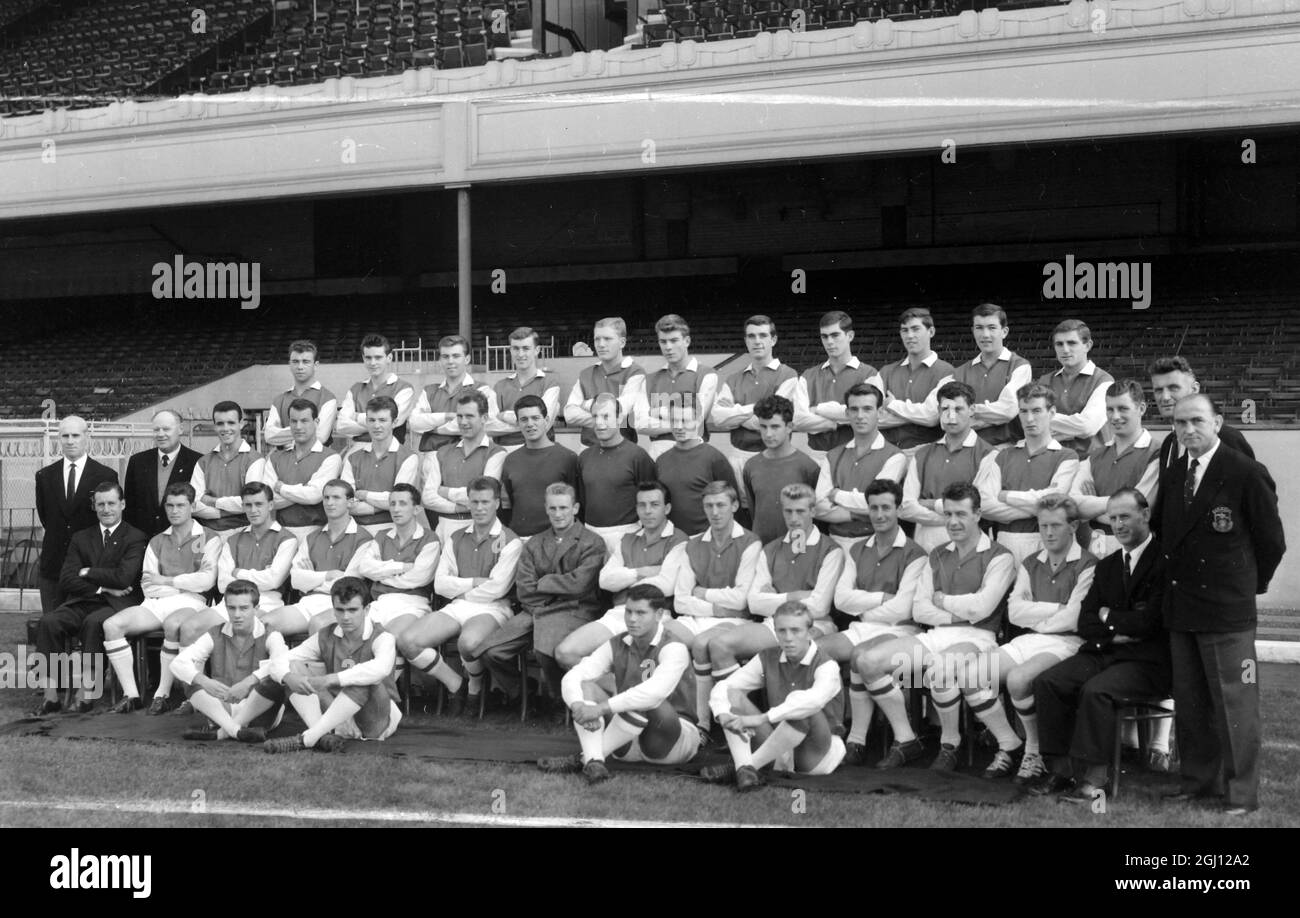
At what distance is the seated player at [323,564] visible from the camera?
341 inches

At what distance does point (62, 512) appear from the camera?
955 cm

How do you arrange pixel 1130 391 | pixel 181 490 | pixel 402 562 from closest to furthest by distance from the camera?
pixel 1130 391, pixel 402 562, pixel 181 490

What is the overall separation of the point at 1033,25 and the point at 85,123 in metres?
13.4

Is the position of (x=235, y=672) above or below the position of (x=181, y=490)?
below

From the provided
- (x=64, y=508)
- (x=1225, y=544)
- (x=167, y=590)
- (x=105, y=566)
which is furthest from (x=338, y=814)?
(x=64, y=508)

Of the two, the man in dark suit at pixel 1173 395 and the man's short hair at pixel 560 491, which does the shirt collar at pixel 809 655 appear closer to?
the man in dark suit at pixel 1173 395

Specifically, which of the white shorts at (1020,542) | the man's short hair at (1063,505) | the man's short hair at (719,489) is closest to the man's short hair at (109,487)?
the man's short hair at (719,489)

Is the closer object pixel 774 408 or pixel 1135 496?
pixel 1135 496

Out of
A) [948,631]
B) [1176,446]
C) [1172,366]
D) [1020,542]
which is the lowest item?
[948,631]

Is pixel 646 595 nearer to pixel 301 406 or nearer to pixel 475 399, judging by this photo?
pixel 475 399

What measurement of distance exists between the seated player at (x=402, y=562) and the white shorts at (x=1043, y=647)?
3.64 metres

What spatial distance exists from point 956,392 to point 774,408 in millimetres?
1060
